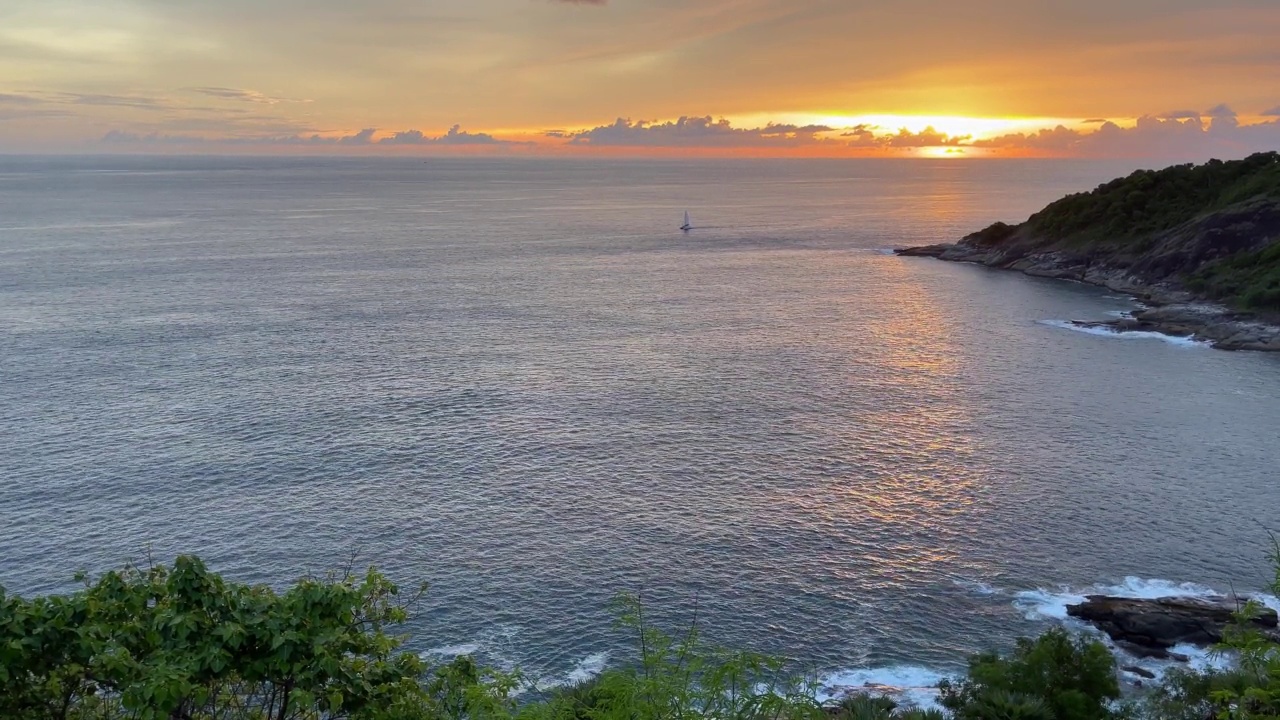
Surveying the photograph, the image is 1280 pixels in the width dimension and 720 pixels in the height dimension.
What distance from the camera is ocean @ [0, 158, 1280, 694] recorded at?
180 ft

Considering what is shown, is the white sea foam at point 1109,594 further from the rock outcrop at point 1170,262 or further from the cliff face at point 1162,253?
the cliff face at point 1162,253

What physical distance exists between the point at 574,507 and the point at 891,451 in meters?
27.8

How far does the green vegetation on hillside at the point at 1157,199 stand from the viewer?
6132 inches

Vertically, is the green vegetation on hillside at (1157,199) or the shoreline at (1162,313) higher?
the green vegetation on hillside at (1157,199)

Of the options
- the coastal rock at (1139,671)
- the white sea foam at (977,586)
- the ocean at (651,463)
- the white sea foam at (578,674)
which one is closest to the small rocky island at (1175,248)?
the ocean at (651,463)

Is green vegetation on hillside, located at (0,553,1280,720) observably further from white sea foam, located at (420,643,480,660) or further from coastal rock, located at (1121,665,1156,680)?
coastal rock, located at (1121,665,1156,680)

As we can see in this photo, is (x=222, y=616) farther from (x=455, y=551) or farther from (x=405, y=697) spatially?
(x=455, y=551)

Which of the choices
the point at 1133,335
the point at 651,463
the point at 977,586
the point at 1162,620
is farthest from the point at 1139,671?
the point at 1133,335

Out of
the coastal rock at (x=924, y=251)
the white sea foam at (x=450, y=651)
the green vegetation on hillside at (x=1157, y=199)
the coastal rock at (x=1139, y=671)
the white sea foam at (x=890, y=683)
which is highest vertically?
the green vegetation on hillside at (x=1157, y=199)

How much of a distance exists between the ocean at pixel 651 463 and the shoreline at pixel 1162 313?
17.5ft

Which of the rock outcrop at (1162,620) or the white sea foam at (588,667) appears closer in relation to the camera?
the white sea foam at (588,667)

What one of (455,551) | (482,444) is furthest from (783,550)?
(482,444)

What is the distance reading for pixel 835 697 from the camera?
148ft

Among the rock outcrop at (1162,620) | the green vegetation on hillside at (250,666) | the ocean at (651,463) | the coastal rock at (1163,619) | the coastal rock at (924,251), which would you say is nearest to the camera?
the green vegetation on hillside at (250,666)
